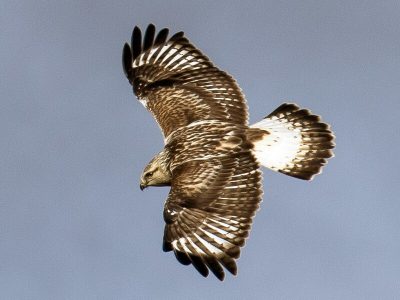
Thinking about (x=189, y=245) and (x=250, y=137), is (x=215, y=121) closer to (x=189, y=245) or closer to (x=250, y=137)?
(x=250, y=137)

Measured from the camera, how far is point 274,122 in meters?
13.5

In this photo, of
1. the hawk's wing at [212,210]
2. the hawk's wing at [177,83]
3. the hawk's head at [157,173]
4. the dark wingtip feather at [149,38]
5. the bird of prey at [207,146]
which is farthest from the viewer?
the dark wingtip feather at [149,38]

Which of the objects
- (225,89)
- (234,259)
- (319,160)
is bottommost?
(234,259)

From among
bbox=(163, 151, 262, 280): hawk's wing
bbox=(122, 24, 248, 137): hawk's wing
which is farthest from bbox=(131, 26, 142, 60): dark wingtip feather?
bbox=(163, 151, 262, 280): hawk's wing

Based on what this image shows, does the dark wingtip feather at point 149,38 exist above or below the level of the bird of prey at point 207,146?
above

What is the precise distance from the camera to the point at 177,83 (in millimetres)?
14344

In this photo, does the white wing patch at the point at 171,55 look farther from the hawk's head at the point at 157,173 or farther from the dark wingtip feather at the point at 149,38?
the hawk's head at the point at 157,173

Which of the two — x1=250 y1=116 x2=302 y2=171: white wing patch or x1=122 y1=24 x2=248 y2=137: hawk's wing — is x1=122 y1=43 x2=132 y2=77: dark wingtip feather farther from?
x1=250 y1=116 x2=302 y2=171: white wing patch

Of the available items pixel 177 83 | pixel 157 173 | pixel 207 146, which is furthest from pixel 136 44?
pixel 207 146

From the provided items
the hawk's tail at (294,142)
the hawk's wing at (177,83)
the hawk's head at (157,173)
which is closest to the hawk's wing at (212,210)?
the hawk's head at (157,173)

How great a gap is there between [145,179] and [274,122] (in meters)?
2.04

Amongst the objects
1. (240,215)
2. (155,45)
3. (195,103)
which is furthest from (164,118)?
(240,215)

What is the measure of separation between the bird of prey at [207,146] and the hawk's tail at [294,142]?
1 cm

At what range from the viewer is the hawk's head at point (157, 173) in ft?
42.7
